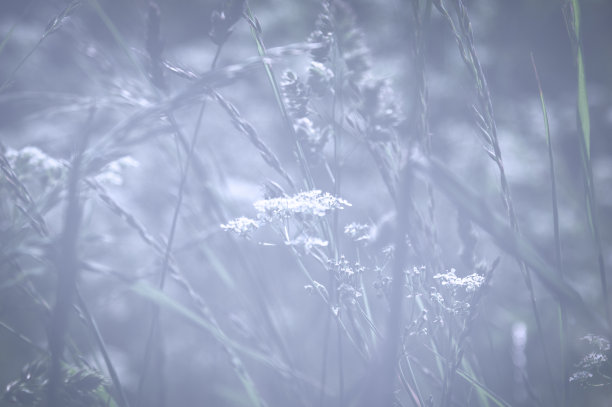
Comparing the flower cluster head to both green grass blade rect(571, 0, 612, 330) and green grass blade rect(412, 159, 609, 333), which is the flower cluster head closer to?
green grass blade rect(412, 159, 609, 333)

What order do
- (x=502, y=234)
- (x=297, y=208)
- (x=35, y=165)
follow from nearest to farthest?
(x=502, y=234)
(x=297, y=208)
(x=35, y=165)

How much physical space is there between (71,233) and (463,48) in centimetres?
39

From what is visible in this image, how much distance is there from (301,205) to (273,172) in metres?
0.75

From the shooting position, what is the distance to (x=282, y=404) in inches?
24.5

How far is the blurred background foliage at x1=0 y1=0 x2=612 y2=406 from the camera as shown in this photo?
2.56 feet

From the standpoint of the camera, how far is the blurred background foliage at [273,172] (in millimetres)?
779

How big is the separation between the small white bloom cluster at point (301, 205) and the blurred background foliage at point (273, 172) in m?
0.19

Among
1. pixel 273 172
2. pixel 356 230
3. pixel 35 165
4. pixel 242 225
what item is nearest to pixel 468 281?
pixel 356 230

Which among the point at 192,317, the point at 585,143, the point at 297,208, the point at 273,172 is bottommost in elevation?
the point at 192,317

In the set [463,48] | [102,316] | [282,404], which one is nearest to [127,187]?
[102,316]

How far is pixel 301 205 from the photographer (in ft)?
1.40

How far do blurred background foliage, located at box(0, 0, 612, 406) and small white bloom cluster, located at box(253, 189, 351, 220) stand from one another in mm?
187

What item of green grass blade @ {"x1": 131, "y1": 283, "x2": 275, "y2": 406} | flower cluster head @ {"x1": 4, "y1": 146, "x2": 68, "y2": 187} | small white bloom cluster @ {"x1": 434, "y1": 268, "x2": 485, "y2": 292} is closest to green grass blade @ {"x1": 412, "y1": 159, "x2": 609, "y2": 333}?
small white bloom cluster @ {"x1": 434, "y1": 268, "x2": 485, "y2": 292}

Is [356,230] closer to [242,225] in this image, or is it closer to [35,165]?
[242,225]
